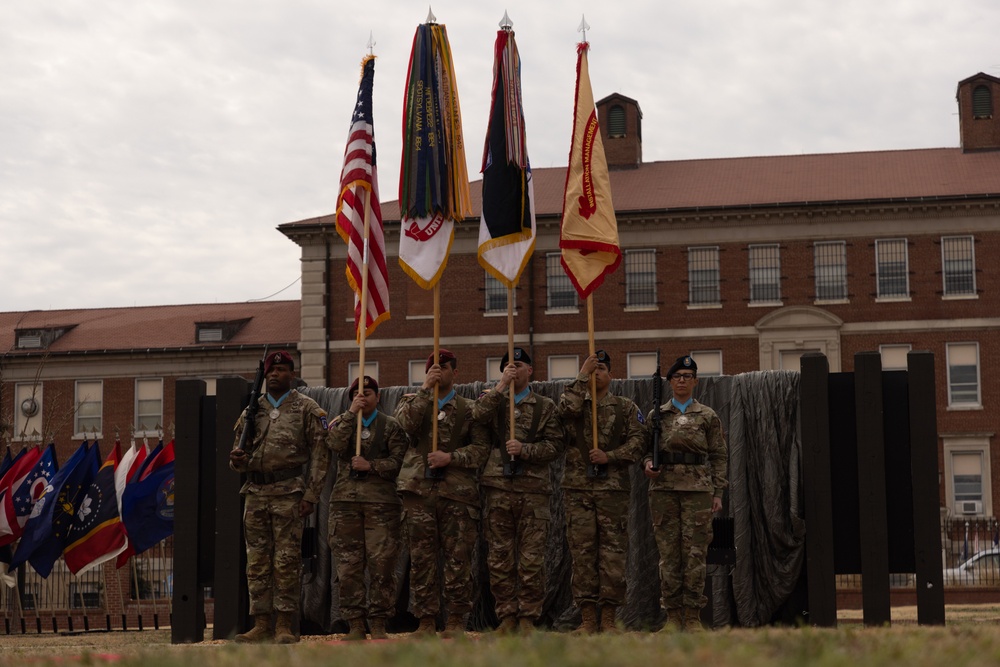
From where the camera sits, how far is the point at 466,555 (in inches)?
435

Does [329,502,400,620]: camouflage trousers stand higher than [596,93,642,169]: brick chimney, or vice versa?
[596,93,642,169]: brick chimney

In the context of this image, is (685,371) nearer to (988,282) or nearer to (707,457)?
(707,457)

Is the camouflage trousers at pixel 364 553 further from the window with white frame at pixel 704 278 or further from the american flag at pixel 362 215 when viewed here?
the window with white frame at pixel 704 278

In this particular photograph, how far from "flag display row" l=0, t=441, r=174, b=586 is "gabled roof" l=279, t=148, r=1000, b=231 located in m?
22.3

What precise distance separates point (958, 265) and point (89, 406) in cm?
2934

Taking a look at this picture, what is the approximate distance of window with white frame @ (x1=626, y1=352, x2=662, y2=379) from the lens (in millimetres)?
42500

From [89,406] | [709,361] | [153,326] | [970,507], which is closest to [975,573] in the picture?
[970,507]

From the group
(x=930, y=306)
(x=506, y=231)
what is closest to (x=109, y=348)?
(x=930, y=306)

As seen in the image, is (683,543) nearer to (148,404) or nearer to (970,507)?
(970,507)

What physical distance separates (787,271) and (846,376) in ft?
101

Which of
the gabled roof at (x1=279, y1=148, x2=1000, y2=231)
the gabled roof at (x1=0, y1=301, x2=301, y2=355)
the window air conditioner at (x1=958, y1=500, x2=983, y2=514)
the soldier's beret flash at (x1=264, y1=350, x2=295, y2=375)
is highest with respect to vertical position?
the gabled roof at (x1=279, y1=148, x2=1000, y2=231)

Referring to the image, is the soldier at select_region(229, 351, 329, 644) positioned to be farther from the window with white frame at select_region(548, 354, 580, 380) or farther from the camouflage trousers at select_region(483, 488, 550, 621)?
the window with white frame at select_region(548, 354, 580, 380)

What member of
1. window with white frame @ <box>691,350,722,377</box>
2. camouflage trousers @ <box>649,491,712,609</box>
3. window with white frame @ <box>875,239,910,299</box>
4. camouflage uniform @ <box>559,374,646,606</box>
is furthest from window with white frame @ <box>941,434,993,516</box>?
camouflage uniform @ <box>559,374,646,606</box>

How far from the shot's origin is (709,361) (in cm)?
4238
